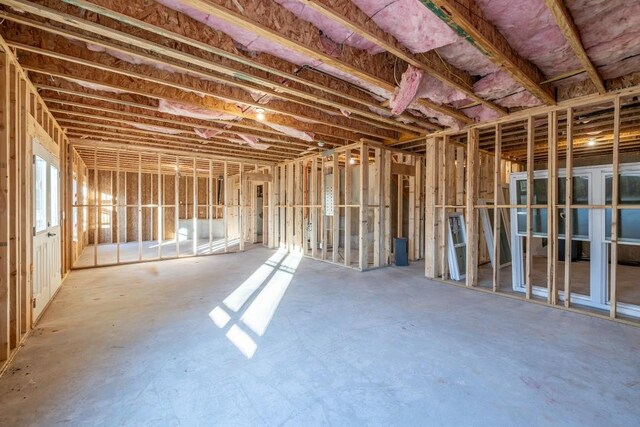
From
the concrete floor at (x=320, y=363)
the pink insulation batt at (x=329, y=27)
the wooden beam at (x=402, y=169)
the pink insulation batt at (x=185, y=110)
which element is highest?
the pink insulation batt at (x=329, y=27)

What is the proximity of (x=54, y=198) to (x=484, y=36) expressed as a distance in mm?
5932

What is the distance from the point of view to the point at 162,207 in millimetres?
8641

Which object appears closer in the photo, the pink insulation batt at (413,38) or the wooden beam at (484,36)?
the wooden beam at (484,36)

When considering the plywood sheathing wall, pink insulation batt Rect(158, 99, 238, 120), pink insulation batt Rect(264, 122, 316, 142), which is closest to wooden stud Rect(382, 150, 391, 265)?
pink insulation batt Rect(264, 122, 316, 142)

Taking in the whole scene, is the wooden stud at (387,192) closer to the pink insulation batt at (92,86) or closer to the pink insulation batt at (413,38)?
the pink insulation batt at (413,38)

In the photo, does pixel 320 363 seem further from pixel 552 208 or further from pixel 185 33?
pixel 552 208

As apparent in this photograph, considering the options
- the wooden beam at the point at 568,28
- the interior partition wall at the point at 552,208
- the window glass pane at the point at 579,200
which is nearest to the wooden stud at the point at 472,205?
the interior partition wall at the point at 552,208

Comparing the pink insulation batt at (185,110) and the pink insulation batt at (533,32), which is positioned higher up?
the pink insulation batt at (533,32)

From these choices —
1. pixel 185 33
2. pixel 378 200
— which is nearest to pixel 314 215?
pixel 378 200

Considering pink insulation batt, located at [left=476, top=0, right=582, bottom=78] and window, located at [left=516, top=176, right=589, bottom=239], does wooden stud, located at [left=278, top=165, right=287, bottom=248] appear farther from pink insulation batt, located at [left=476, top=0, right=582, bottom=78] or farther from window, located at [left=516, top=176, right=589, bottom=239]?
pink insulation batt, located at [left=476, top=0, right=582, bottom=78]

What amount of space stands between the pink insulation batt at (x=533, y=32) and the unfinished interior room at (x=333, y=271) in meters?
0.02

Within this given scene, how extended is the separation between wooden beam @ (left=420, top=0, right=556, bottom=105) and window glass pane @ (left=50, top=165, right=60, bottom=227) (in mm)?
5262

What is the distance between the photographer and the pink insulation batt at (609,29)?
2223 millimetres

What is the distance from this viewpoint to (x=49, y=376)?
2.21 meters
